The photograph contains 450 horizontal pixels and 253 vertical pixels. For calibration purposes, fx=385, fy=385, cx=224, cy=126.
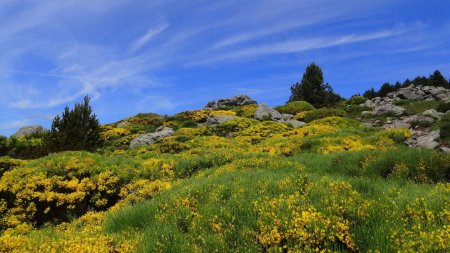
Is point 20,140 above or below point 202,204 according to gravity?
above

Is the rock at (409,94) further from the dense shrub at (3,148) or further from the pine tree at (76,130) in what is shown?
the dense shrub at (3,148)

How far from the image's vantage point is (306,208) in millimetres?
7410

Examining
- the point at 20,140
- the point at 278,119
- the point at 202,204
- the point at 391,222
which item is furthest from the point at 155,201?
the point at 278,119

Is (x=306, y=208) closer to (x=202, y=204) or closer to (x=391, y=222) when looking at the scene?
(x=391, y=222)

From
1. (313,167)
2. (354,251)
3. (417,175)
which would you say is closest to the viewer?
(354,251)

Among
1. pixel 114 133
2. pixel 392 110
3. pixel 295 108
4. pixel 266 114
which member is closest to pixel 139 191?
pixel 114 133

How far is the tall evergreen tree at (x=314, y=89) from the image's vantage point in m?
68.9

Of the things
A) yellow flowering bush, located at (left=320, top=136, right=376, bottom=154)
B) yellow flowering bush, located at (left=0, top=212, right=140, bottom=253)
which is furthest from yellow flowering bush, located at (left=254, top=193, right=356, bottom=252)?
yellow flowering bush, located at (left=320, top=136, right=376, bottom=154)

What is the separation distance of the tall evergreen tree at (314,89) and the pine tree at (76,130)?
1829 inches

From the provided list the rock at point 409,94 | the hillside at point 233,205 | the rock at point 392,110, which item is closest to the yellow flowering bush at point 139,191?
the hillside at point 233,205

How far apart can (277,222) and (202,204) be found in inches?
101

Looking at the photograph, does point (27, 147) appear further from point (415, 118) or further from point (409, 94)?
point (409, 94)

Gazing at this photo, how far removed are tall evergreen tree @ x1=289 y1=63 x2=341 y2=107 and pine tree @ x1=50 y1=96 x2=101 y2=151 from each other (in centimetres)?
4645

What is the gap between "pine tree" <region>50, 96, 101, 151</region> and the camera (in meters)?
28.8
